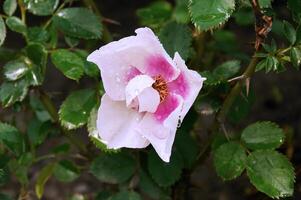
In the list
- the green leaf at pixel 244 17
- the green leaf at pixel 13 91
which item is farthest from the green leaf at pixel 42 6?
the green leaf at pixel 244 17

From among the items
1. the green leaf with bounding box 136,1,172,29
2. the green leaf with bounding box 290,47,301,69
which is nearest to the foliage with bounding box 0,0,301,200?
the green leaf with bounding box 290,47,301,69

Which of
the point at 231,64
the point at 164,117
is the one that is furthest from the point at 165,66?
the point at 231,64

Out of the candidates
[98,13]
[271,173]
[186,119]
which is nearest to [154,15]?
[98,13]

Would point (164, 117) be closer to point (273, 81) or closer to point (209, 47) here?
point (209, 47)

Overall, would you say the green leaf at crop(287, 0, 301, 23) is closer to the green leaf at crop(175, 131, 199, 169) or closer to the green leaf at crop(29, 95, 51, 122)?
the green leaf at crop(175, 131, 199, 169)

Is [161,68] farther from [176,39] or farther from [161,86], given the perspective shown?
[176,39]
